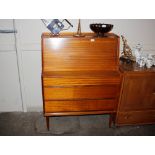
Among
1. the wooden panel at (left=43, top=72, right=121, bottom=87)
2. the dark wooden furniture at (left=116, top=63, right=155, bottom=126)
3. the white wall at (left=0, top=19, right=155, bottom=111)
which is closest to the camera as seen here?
the wooden panel at (left=43, top=72, right=121, bottom=87)

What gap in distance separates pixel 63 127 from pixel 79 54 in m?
1.28

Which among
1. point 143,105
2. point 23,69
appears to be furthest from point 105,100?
point 23,69

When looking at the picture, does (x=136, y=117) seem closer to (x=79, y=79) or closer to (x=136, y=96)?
(x=136, y=96)

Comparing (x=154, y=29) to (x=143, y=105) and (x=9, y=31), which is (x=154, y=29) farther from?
(x=9, y=31)

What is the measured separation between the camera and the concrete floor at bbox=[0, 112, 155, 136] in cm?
293

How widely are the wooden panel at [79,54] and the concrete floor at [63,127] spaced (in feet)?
3.40

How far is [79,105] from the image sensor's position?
8.89 feet

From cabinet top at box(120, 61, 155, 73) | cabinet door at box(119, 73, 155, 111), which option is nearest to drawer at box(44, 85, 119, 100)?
cabinet door at box(119, 73, 155, 111)

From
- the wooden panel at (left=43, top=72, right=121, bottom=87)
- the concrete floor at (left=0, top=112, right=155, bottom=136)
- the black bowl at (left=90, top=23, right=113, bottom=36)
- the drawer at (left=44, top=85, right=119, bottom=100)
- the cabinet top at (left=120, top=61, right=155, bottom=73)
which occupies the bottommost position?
the concrete floor at (left=0, top=112, right=155, bottom=136)

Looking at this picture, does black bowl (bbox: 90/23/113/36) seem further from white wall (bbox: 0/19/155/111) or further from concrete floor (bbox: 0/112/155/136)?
concrete floor (bbox: 0/112/155/136)

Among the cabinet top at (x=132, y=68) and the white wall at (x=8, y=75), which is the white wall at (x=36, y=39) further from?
the cabinet top at (x=132, y=68)

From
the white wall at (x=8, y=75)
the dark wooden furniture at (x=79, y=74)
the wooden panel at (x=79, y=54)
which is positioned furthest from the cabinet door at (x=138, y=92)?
the white wall at (x=8, y=75)

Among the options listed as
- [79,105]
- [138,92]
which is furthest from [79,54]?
[138,92]

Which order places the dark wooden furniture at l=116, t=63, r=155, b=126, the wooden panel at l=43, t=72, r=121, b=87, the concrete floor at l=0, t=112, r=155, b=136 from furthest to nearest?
the concrete floor at l=0, t=112, r=155, b=136 < the dark wooden furniture at l=116, t=63, r=155, b=126 < the wooden panel at l=43, t=72, r=121, b=87
